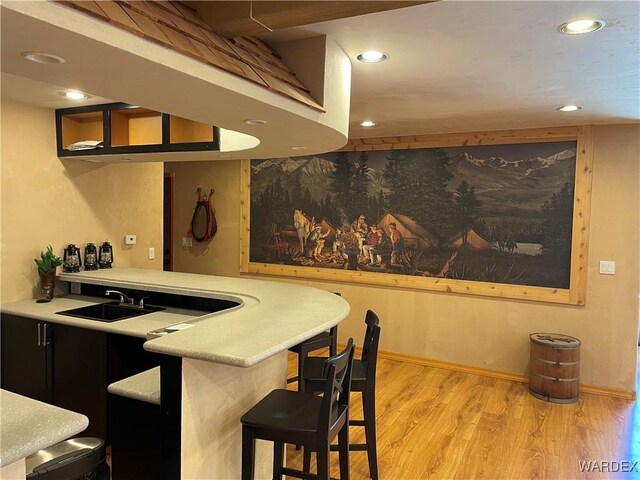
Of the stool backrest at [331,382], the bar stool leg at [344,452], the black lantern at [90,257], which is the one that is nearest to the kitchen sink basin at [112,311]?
the black lantern at [90,257]

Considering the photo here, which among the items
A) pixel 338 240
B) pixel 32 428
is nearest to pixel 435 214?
pixel 338 240

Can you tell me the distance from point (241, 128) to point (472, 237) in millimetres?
3037

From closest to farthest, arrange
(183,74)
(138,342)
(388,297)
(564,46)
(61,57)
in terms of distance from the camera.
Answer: (61,57) < (183,74) < (564,46) < (138,342) < (388,297)

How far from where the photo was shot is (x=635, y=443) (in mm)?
3191

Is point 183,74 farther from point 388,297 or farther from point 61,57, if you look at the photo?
point 388,297

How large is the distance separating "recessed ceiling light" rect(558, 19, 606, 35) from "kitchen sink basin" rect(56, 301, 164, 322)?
2943 mm

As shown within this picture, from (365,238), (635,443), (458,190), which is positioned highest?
(458,190)

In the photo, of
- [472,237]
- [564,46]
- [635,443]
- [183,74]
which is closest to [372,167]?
[472,237]

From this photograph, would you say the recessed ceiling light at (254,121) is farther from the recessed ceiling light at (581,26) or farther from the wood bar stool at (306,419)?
the recessed ceiling light at (581,26)

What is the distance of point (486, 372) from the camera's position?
4496mm

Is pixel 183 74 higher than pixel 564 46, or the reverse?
pixel 564 46

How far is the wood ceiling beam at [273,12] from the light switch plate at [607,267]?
3521mm

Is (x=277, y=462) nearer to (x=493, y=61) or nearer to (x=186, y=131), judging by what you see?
(x=186, y=131)

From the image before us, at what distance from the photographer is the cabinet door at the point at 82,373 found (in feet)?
9.19
